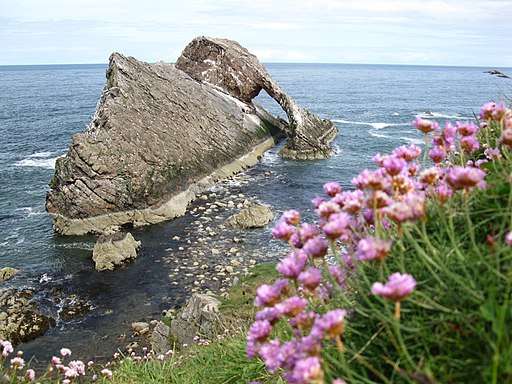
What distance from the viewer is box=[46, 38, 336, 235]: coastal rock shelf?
82.3 feet

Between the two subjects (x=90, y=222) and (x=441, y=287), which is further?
(x=90, y=222)

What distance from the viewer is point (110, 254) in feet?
70.0

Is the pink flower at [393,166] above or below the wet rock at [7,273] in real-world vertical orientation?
above

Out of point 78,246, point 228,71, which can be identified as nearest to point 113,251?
point 78,246

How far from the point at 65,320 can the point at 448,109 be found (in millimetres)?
60410

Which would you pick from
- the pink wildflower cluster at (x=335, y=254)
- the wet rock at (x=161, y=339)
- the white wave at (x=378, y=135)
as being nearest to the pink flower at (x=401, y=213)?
the pink wildflower cluster at (x=335, y=254)

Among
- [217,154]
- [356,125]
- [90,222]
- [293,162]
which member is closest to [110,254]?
[90,222]

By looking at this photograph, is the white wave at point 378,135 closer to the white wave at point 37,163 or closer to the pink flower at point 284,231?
the white wave at point 37,163

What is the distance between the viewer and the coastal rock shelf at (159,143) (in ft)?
82.3

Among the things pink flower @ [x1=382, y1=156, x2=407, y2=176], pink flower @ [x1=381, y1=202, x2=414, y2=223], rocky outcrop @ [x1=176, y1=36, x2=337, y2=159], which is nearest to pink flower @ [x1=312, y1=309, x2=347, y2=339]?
pink flower @ [x1=381, y1=202, x2=414, y2=223]

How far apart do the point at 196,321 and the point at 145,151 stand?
740 inches

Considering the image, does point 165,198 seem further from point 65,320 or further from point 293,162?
point 293,162

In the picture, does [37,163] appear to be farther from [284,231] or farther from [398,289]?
[398,289]

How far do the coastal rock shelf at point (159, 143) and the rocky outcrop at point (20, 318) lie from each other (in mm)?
6249
